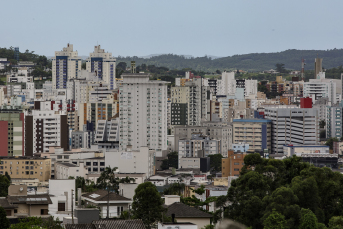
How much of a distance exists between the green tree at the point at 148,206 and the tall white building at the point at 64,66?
7467 centimetres

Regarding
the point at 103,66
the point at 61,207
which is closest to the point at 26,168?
the point at 61,207

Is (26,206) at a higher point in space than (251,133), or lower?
lower

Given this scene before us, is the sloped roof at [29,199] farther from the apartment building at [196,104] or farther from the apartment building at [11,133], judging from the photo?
the apartment building at [196,104]

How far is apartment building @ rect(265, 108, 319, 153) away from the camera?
220 ft

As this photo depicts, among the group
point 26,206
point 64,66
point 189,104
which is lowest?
point 26,206

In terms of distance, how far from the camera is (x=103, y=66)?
3895 inches

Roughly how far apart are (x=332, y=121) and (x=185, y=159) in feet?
86.0

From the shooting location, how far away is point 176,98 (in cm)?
7481

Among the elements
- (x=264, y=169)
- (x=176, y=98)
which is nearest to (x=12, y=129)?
(x=176, y=98)

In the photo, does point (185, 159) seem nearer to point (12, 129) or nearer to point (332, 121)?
point (12, 129)

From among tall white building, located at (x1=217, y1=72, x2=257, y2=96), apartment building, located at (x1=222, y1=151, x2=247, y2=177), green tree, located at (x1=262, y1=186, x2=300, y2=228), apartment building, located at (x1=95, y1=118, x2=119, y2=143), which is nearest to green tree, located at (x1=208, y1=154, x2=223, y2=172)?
apartment building, located at (x1=95, y1=118, x2=119, y2=143)

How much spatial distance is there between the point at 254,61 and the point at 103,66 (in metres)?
95.2

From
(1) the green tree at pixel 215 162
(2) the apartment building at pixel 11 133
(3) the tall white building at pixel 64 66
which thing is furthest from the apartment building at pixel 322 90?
(2) the apartment building at pixel 11 133

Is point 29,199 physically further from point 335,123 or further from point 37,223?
point 335,123
